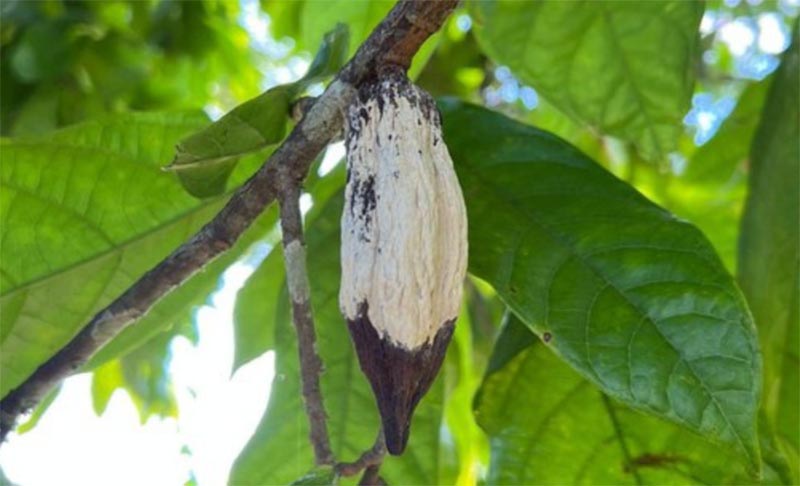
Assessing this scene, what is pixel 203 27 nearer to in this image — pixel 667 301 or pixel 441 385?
pixel 441 385

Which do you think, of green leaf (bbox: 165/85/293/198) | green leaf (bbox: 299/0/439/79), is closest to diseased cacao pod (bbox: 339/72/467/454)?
green leaf (bbox: 165/85/293/198)

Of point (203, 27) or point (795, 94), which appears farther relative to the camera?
point (203, 27)

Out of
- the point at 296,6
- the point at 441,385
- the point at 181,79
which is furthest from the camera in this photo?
the point at 181,79

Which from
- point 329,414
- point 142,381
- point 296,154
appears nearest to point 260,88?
point 142,381

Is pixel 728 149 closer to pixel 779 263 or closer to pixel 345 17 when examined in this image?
pixel 779 263

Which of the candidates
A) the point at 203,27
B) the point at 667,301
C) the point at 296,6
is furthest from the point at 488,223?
the point at 203,27

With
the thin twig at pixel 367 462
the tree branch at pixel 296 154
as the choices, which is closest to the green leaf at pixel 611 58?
the tree branch at pixel 296 154

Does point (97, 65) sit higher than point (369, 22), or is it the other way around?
point (97, 65)

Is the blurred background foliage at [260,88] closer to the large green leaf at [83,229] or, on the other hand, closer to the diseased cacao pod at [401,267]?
the large green leaf at [83,229]
